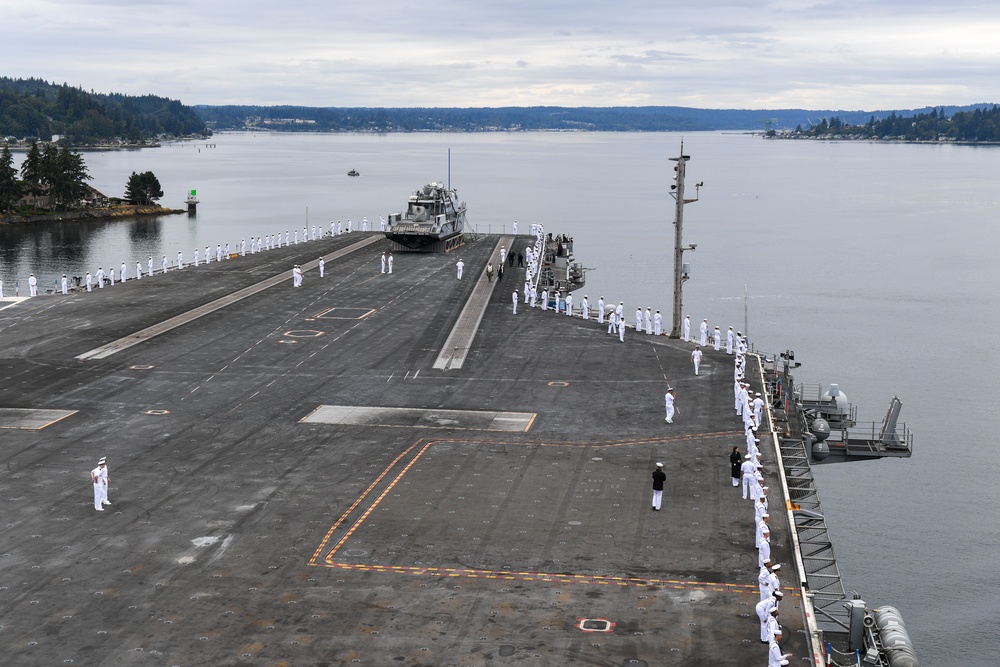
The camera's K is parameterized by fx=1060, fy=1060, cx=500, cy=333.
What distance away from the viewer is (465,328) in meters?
55.5

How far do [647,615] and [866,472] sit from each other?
115 feet

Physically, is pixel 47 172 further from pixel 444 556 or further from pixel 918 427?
pixel 444 556

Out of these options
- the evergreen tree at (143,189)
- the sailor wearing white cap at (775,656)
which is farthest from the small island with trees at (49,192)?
the sailor wearing white cap at (775,656)

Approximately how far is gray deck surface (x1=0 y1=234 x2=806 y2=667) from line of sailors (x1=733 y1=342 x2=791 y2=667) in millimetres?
520

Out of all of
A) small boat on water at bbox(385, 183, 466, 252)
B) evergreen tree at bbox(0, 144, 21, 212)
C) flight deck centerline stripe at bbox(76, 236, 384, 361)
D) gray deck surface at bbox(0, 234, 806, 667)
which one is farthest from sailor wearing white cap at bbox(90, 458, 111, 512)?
evergreen tree at bbox(0, 144, 21, 212)

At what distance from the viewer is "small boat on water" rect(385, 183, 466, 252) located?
85.1 m

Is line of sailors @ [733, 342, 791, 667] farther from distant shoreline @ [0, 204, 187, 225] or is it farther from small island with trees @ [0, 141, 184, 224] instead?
small island with trees @ [0, 141, 184, 224]

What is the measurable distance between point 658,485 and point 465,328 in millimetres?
28097

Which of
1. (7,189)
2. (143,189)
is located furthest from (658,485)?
(143,189)

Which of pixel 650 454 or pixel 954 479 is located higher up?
pixel 650 454

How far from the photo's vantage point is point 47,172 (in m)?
160

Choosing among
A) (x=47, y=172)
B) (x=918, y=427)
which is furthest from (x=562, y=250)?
(x=47, y=172)

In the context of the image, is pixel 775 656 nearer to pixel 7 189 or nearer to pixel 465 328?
pixel 465 328

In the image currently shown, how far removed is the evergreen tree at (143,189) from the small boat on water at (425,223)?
3997 inches
